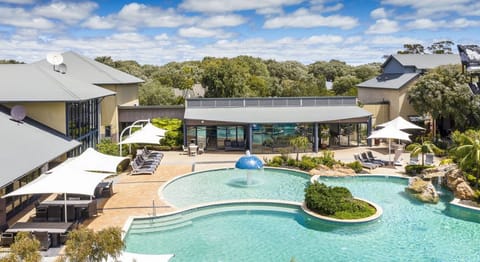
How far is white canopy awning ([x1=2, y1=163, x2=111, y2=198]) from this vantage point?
14695 millimetres

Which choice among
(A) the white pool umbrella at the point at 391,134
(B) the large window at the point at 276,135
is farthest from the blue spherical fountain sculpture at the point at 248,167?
(A) the white pool umbrella at the point at 391,134

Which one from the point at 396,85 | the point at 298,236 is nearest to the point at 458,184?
the point at 298,236

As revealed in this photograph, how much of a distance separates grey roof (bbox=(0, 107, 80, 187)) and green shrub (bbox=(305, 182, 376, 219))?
11.6 m

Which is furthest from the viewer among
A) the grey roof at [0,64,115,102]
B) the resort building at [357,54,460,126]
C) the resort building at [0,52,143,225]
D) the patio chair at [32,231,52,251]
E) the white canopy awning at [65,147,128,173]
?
the resort building at [357,54,460,126]

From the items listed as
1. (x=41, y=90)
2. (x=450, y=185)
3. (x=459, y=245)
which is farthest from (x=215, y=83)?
(x=459, y=245)

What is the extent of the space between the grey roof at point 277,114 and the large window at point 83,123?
22.4 feet

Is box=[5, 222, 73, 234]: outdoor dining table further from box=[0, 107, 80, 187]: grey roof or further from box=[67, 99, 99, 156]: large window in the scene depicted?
box=[67, 99, 99, 156]: large window

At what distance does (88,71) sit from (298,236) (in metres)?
27.0

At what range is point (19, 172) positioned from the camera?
52.7ft

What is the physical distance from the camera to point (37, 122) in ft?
79.8

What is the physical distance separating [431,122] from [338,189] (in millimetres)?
21914

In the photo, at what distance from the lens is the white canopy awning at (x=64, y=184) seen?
48.2 ft

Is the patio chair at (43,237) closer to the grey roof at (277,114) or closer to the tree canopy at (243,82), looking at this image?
the grey roof at (277,114)

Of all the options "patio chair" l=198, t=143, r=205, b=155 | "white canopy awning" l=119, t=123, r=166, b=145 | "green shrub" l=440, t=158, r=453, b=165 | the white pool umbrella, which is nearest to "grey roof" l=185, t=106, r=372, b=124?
"patio chair" l=198, t=143, r=205, b=155
